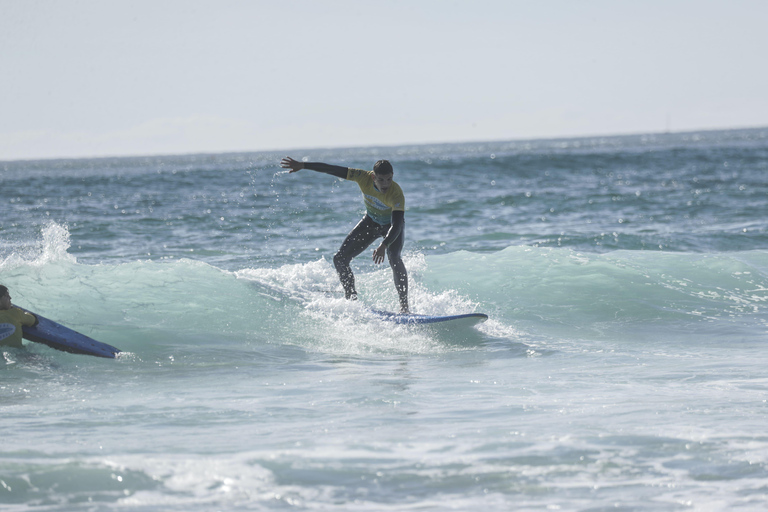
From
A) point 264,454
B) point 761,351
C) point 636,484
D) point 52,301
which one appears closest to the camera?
point 636,484

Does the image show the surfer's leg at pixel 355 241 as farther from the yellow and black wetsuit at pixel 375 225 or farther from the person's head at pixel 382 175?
the person's head at pixel 382 175

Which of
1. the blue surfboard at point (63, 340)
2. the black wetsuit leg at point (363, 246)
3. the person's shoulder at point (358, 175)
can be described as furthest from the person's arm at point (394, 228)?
the blue surfboard at point (63, 340)

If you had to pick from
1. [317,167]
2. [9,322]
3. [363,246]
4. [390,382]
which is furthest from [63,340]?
[363,246]

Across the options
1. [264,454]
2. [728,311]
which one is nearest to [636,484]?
[264,454]

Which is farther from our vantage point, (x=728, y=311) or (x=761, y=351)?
(x=728, y=311)

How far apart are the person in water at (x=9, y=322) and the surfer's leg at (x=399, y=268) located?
151 inches

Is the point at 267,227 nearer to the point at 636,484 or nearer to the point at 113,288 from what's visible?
the point at 113,288

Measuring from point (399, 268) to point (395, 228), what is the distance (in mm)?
693

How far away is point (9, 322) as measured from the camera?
22.5 feet

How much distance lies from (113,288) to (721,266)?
31.7ft

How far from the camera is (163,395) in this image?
5.83 m

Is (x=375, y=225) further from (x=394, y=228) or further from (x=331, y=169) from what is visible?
(x=331, y=169)

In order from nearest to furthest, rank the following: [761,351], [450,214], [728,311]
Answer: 1. [761,351]
2. [728,311]
3. [450,214]

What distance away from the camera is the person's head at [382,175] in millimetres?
7863
